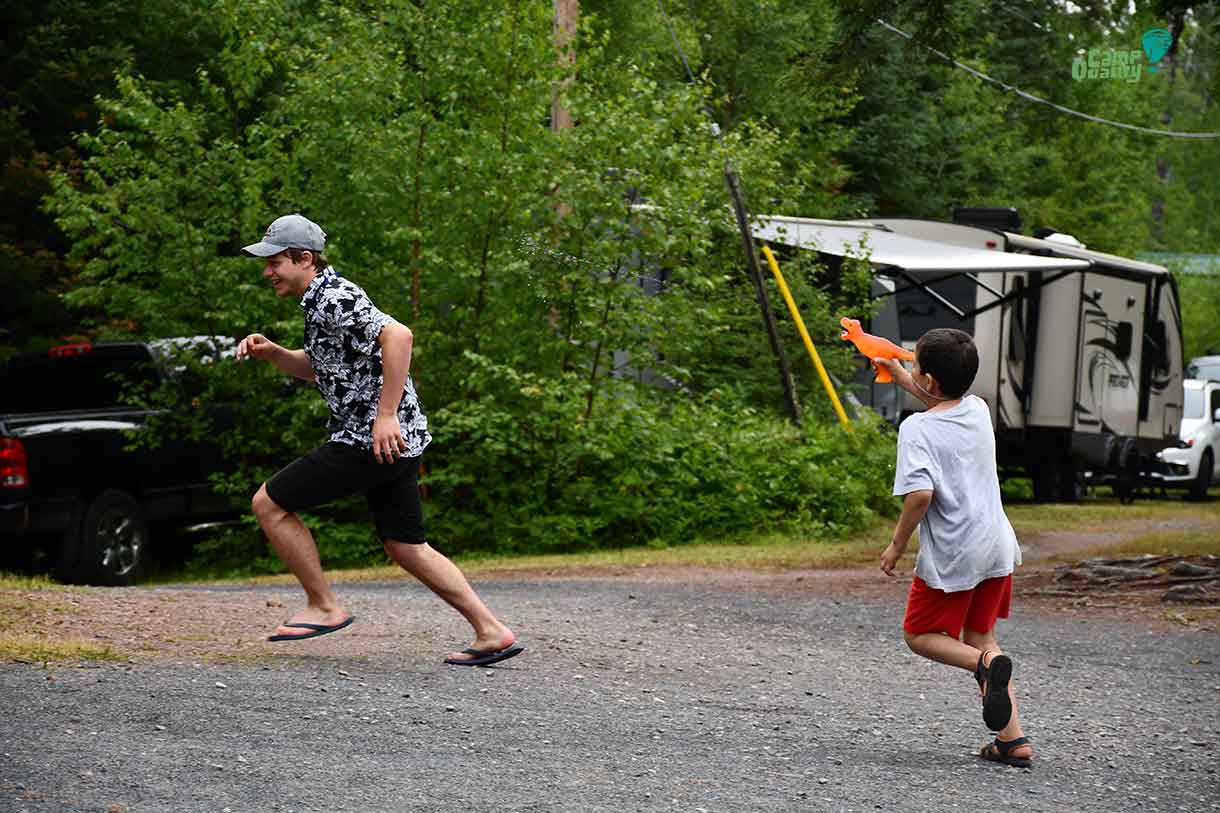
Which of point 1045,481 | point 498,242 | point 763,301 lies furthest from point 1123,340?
point 498,242

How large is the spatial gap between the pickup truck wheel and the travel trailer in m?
8.18

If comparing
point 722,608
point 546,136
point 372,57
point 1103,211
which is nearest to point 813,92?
point 546,136

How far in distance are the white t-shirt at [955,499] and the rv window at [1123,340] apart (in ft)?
→ 59.9

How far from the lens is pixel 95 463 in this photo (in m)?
13.4

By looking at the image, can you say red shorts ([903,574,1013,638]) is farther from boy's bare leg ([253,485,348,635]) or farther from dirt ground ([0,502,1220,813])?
boy's bare leg ([253,485,348,635])

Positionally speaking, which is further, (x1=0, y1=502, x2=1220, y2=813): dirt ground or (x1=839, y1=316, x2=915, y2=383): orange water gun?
(x1=839, y1=316, x2=915, y2=383): orange water gun

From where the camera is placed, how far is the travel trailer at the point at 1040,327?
20109 millimetres

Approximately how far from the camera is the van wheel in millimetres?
28609

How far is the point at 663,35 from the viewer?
33094 millimetres

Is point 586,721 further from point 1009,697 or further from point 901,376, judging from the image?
point 901,376

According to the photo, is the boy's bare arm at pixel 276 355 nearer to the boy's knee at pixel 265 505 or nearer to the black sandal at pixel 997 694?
the boy's knee at pixel 265 505

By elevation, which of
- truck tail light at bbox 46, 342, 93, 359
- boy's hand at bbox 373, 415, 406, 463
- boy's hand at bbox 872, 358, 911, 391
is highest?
boy's hand at bbox 872, 358, 911, 391

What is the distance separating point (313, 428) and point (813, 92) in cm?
524

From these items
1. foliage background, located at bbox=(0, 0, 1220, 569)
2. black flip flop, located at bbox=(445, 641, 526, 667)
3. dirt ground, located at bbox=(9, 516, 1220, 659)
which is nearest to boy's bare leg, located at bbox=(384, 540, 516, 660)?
black flip flop, located at bbox=(445, 641, 526, 667)
